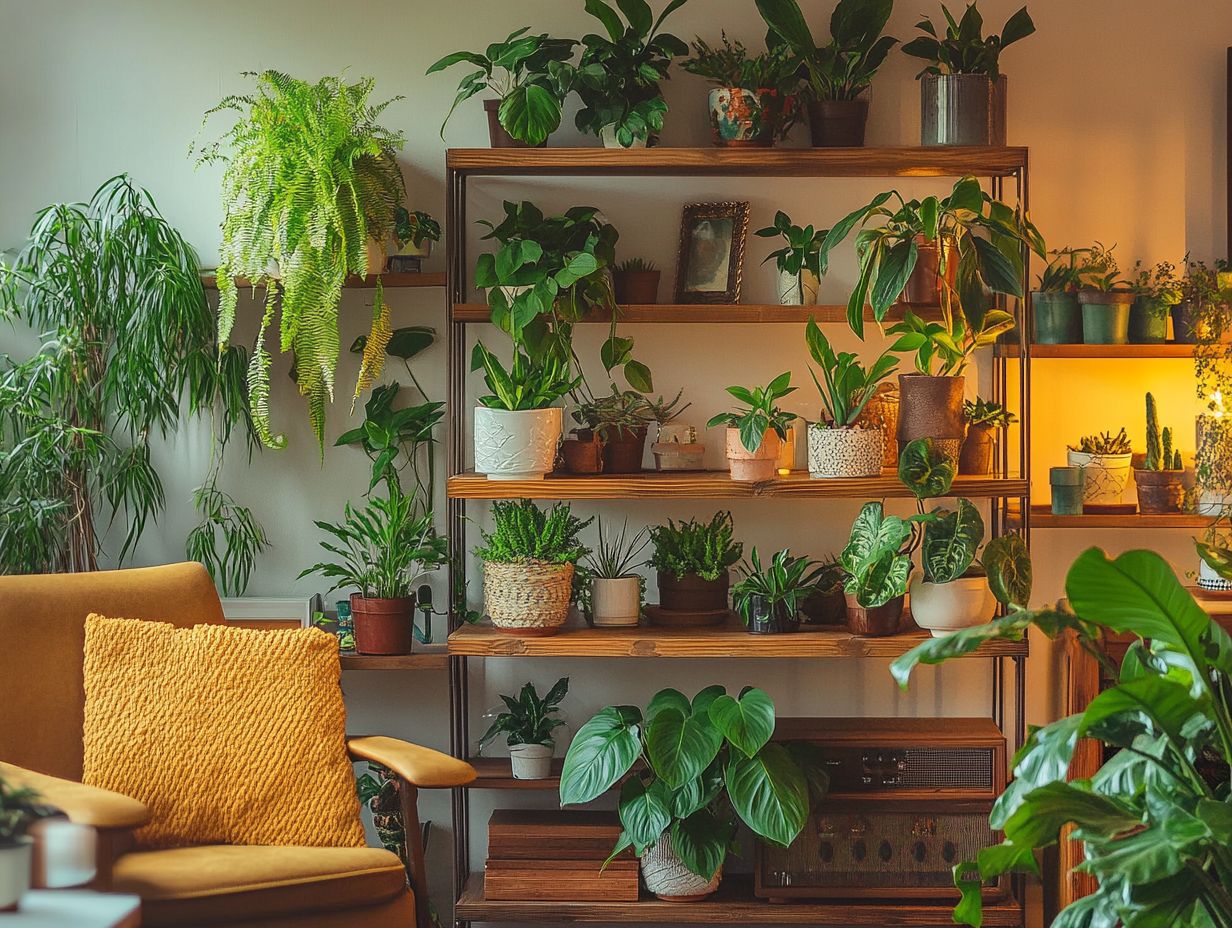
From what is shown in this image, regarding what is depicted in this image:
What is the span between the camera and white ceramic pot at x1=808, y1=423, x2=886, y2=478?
3.02 metres

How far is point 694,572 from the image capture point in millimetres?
3186

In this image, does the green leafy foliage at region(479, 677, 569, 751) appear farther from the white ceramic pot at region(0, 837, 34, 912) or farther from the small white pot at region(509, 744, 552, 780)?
the white ceramic pot at region(0, 837, 34, 912)

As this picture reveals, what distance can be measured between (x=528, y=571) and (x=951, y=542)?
1.01 metres

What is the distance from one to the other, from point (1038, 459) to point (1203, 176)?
2.87 ft

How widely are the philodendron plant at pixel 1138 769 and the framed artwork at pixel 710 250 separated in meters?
1.58

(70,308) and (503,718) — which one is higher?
(70,308)

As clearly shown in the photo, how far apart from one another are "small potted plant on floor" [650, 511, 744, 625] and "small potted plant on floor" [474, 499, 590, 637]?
0.23 meters

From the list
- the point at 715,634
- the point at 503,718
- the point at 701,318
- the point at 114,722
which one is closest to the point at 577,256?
the point at 701,318

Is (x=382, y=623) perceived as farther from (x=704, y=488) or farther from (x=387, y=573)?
(x=704, y=488)

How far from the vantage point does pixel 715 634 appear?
308cm

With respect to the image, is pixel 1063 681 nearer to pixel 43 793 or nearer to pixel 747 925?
pixel 747 925

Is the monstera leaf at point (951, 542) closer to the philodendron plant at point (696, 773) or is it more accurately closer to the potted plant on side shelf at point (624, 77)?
the philodendron plant at point (696, 773)

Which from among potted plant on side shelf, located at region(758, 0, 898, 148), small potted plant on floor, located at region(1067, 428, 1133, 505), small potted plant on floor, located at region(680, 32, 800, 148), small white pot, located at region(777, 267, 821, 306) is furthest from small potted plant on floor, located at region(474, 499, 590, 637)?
small potted plant on floor, located at region(1067, 428, 1133, 505)

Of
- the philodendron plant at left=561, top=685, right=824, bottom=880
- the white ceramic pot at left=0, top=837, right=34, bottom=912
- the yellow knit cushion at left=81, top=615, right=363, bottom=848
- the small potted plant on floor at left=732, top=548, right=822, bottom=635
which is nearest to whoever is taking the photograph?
the white ceramic pot at left=0, top=837, right=34, bottom=912
